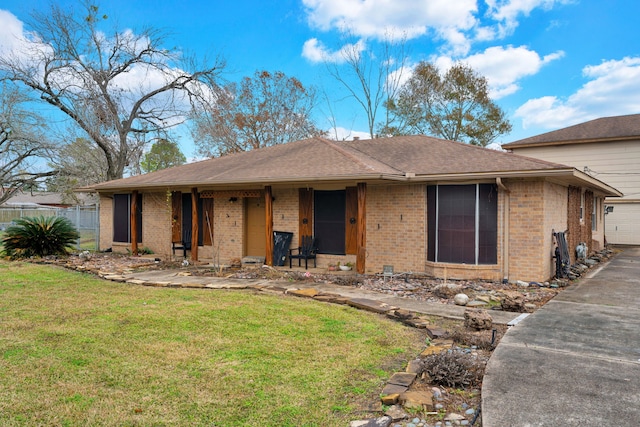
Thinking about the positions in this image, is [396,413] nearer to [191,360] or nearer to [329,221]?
[191,360]

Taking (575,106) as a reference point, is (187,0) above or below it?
above

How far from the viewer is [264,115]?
27094 mm

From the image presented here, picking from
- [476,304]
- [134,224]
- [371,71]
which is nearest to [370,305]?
[476,304]

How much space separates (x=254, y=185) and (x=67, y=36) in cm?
1581

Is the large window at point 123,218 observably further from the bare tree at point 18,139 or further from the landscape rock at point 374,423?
the landscape rock at point 374,423

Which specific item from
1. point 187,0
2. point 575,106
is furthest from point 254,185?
point 575,106

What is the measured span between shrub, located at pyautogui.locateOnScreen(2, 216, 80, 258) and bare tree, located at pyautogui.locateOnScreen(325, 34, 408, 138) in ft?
55.1

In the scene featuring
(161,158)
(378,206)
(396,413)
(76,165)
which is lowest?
(396,413)

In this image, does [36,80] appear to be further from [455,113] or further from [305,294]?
[455,113]

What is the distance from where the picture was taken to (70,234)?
1310cm

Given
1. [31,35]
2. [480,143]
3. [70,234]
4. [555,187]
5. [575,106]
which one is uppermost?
[31,35]

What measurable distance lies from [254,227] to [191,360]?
26.7ft

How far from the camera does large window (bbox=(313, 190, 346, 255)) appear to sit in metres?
10.8

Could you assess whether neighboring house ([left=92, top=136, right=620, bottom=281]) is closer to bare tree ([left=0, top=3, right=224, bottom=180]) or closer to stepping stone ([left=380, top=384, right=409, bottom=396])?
stepping stone ([left=380, top=384, right=409, bottom=396])
